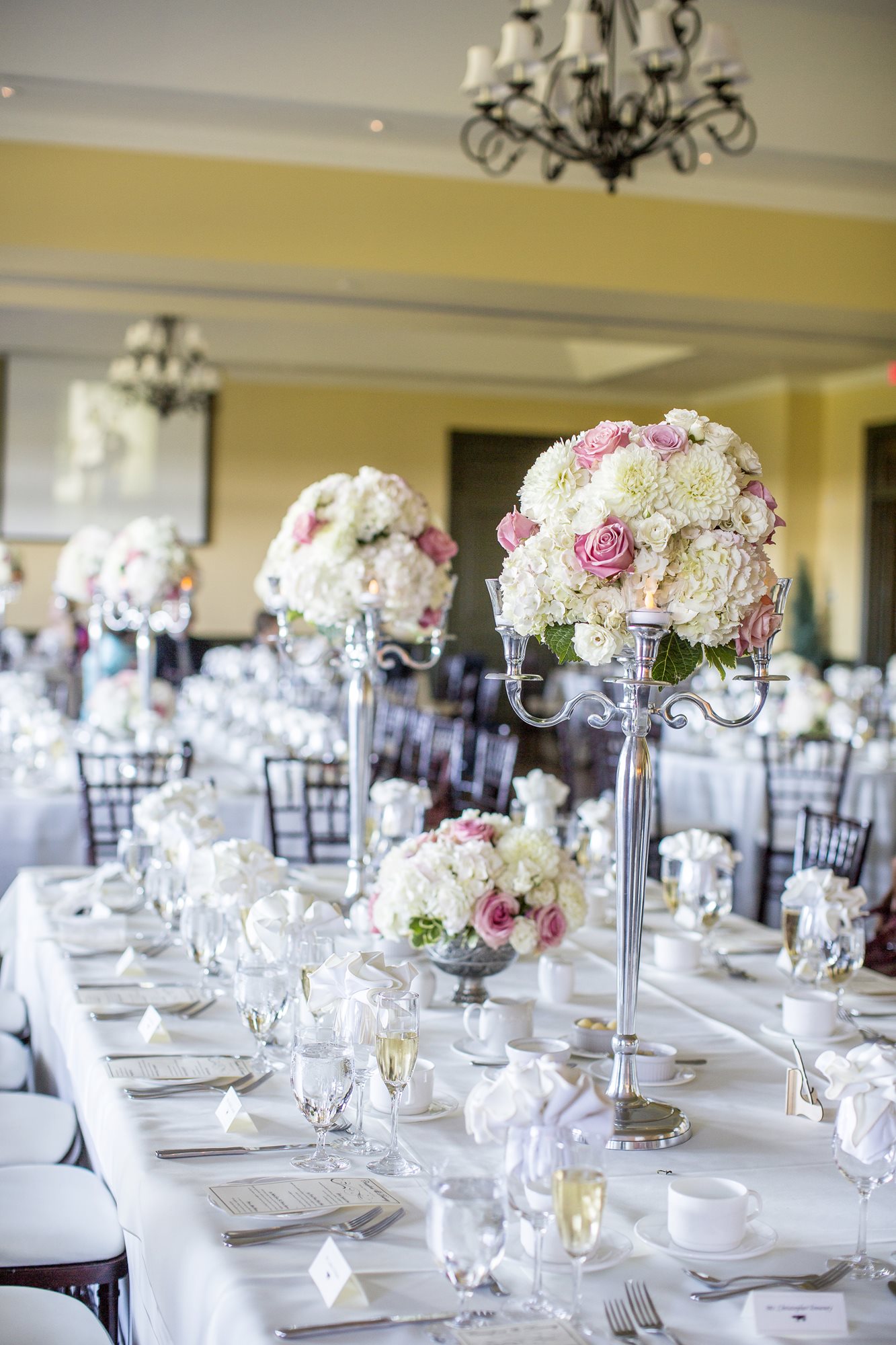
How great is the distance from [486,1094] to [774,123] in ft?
23.7

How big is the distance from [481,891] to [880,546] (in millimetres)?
11795

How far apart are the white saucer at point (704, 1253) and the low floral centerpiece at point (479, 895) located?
0.73 metres

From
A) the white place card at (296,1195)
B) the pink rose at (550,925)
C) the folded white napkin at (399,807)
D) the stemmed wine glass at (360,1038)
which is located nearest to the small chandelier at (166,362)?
the folded white napkin at (399,807)

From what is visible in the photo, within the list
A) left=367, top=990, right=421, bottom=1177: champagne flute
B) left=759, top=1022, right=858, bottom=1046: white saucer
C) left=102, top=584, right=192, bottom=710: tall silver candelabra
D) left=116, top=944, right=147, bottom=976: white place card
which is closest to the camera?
left=367, top=990, right=421, bottom=1177: champagne flute

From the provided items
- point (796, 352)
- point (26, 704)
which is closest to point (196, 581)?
point (26, 704)

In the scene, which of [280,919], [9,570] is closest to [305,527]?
[280,919]

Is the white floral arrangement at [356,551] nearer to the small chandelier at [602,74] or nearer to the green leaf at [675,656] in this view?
the green leaf at [675,656]

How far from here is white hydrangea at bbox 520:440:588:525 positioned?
1.96 metres

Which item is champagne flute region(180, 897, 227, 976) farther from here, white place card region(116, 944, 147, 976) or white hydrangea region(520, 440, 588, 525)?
white hydrangea region(520, 440, 588, 525)

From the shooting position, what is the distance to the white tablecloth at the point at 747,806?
6121 millimetres

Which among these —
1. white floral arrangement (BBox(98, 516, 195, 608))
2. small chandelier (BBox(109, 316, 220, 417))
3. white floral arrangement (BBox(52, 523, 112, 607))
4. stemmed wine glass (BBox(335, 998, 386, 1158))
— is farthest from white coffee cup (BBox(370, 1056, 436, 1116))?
small chandelier (BBox(109, 316, 220, 417))

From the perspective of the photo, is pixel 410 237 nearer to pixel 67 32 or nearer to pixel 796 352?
pixel 67 32

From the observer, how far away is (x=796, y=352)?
39.8ft

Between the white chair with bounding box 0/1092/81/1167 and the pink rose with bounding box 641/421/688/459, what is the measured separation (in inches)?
65.2
